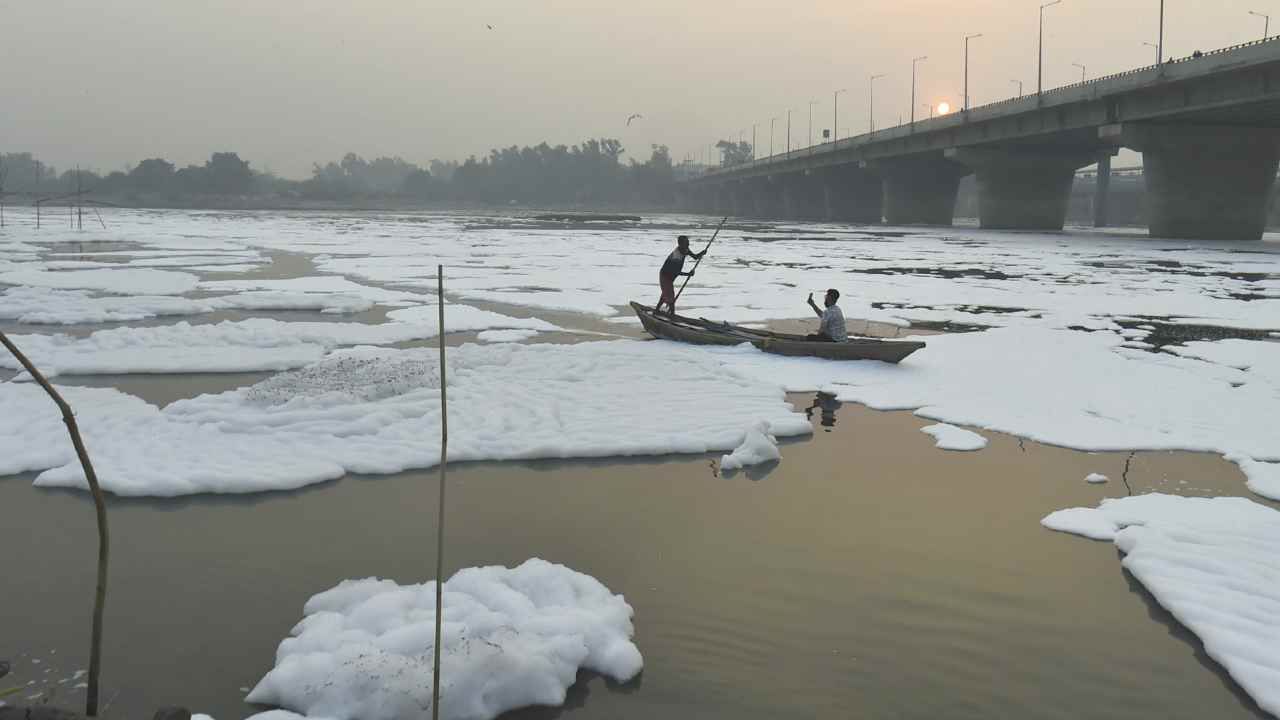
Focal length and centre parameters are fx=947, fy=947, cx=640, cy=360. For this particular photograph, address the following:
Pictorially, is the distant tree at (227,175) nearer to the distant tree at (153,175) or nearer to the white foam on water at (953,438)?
the distant tree at (153,175)

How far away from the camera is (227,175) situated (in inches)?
6560

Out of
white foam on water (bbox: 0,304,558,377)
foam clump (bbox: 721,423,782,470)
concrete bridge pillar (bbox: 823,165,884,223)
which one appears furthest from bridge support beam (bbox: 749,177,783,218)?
foam clump (bbox: 721,423,782,470)

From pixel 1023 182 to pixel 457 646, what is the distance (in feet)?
238

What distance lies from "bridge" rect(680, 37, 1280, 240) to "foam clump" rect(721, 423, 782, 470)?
38196mm

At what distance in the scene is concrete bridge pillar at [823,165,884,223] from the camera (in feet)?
331

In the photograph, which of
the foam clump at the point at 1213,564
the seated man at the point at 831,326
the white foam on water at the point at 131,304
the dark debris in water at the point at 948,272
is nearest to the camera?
the foam clump at the point at 1213,564

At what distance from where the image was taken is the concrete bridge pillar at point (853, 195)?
100812mm

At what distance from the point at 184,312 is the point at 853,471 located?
54.0ft

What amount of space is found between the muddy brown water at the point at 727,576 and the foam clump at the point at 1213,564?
5.6 inches

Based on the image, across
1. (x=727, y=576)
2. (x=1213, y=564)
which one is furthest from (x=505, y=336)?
(x=1213, y=564)

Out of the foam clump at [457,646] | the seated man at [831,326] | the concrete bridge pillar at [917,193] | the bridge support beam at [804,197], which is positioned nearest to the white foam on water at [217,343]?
the seated man at [831,326]

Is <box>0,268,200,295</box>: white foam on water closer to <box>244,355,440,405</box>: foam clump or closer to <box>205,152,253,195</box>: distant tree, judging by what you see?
<box>244,355,440,405</box>: foam clump

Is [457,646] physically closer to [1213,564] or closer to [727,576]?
[727,576]

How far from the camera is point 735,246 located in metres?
50.0
